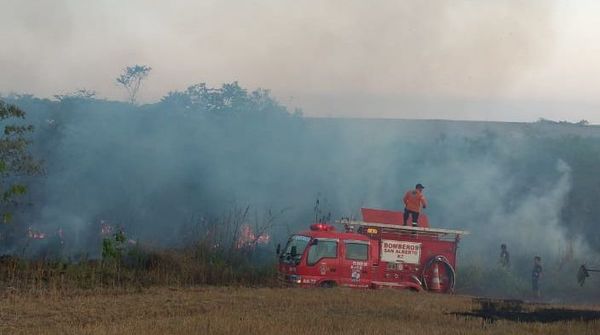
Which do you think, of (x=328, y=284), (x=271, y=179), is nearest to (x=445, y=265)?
(x=328, y=284)

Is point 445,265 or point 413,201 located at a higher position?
point 413,201

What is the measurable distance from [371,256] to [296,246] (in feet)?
6.16

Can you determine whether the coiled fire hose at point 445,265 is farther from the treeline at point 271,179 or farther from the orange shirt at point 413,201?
the treeline at point 271,179

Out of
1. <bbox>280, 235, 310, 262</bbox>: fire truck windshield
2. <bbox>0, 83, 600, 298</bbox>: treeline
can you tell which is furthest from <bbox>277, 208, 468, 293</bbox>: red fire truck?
<bbox>0, 83, 600, 298</bbox>: treeline

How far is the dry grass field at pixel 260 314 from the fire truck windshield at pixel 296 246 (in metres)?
1.79

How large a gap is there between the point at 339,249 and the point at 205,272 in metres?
3.14

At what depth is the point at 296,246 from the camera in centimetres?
1730

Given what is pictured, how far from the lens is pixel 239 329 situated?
10.3 m

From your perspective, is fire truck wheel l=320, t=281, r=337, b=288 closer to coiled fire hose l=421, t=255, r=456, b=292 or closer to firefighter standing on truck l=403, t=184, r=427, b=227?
coiled fire hose l=421, t=255, r=456, b=292

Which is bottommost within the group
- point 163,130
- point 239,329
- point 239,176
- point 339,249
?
point 239,329

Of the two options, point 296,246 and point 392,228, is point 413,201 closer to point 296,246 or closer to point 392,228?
point 392,228

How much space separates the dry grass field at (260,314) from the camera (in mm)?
10414

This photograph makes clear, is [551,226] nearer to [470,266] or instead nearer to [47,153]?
[470,266]

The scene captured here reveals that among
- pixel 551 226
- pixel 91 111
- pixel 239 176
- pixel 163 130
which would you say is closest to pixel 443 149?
pixel 551 226
